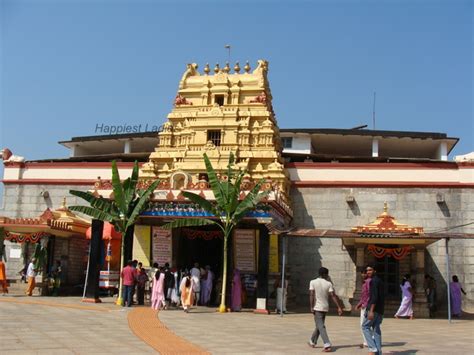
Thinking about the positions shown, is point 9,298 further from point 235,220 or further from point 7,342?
point 7,342

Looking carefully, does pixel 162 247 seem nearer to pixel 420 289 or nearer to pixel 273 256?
pixel 273 256

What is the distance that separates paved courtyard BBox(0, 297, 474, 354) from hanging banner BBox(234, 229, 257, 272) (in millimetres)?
3119

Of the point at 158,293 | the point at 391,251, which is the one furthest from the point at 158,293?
the point at 391,251

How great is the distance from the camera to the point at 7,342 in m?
10.2

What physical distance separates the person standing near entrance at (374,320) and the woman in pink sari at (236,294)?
8.71 m

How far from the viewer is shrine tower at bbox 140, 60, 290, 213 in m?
22.9

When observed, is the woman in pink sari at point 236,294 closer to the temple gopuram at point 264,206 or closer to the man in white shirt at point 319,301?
the temple gopuram at point 264,206

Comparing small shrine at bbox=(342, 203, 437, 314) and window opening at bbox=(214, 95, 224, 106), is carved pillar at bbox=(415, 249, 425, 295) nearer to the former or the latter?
small shrine at bbox=(342, 203, 437, 314)

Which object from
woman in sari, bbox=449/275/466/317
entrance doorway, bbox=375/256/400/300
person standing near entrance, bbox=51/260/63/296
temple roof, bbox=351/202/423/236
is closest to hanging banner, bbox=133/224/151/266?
person standing near entrance, bbox=51/260/63/296

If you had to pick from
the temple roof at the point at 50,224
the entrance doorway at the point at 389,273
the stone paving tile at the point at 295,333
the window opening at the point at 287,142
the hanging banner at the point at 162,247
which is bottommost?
the stone paving tile at the point at 295,333

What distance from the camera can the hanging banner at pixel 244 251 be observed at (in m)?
20.8

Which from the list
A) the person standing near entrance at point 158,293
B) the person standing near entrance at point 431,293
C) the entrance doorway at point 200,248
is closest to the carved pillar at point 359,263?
the person standing near entrance at point 431,293

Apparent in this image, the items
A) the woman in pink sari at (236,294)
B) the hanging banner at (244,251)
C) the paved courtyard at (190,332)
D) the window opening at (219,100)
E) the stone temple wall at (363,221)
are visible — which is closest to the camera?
the paved courtyard at (190,332)

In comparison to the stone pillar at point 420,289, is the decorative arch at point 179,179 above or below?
above
